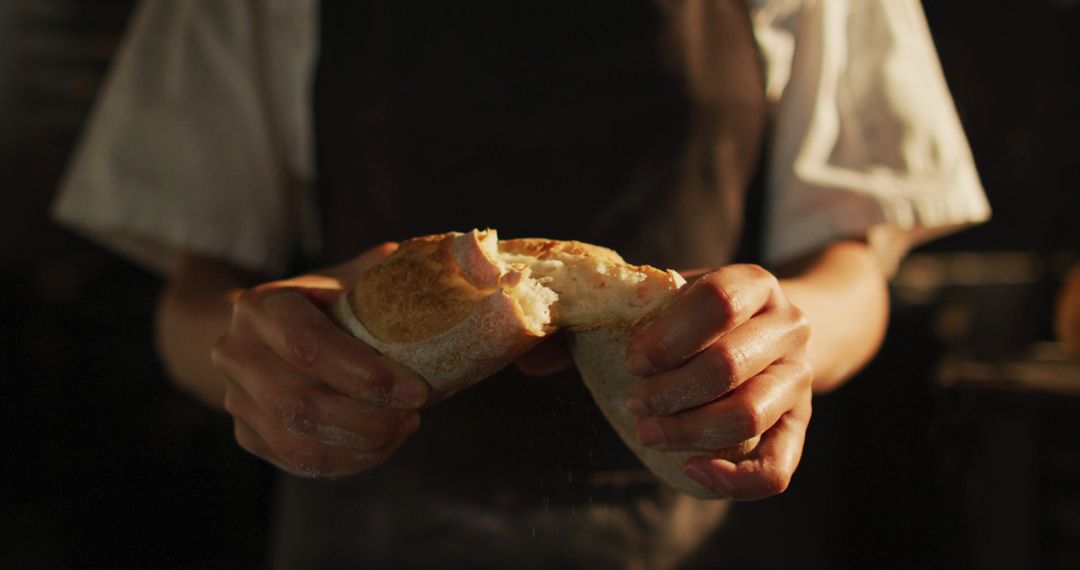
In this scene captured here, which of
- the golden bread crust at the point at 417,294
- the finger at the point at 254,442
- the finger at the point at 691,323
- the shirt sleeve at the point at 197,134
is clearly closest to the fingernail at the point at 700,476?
the finger at the point at 691,323

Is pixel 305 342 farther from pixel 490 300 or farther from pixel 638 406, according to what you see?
pixel 638 406

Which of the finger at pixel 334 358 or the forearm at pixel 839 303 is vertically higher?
the finger at pixel 334 358

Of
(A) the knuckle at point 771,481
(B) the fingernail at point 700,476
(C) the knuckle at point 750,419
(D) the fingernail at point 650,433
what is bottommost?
(B) the fingernail at point 700,476

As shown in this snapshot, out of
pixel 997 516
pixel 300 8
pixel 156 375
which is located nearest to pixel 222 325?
pixel 300 8

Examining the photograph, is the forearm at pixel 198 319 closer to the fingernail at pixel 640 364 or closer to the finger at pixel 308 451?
the finger at pixel 308 451

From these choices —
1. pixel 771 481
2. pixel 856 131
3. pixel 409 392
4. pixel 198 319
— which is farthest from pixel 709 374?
pixel 198 319

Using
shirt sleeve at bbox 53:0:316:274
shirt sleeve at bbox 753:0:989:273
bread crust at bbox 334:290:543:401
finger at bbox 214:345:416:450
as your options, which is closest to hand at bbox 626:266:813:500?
bread crust at bbox 334:290:543:401

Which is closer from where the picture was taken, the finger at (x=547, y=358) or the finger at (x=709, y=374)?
the finger at (x=709, y=374)
